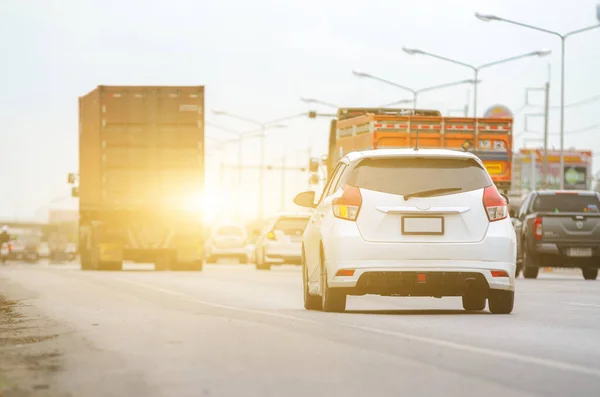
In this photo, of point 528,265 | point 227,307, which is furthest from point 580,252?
point 227,307

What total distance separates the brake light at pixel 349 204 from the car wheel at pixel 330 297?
67cm

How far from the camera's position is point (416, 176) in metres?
13.9

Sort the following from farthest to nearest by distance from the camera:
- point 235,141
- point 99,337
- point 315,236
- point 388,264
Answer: point 235,141 → point 315,236 → point 388,264 → point 99,337

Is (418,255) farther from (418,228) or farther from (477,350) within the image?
(477,350)

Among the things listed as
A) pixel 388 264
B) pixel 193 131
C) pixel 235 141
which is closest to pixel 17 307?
pixel 388 264

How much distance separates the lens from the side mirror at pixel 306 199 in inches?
630

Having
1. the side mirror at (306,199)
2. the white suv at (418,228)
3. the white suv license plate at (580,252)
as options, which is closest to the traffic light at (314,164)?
the white suv license plate at (580,252)

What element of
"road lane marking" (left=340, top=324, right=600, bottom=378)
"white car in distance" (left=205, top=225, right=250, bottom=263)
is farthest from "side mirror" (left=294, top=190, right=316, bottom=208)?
"white car in distance" (left=205, top=225, right=250, bottom=263)

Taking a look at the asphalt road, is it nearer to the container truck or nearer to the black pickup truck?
the black pickup truck

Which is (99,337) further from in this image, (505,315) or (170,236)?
(170,236)

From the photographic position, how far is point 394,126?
101 feet

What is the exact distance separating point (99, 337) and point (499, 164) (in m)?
21.1

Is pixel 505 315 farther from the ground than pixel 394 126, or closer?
closer

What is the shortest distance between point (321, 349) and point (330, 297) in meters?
4.28
